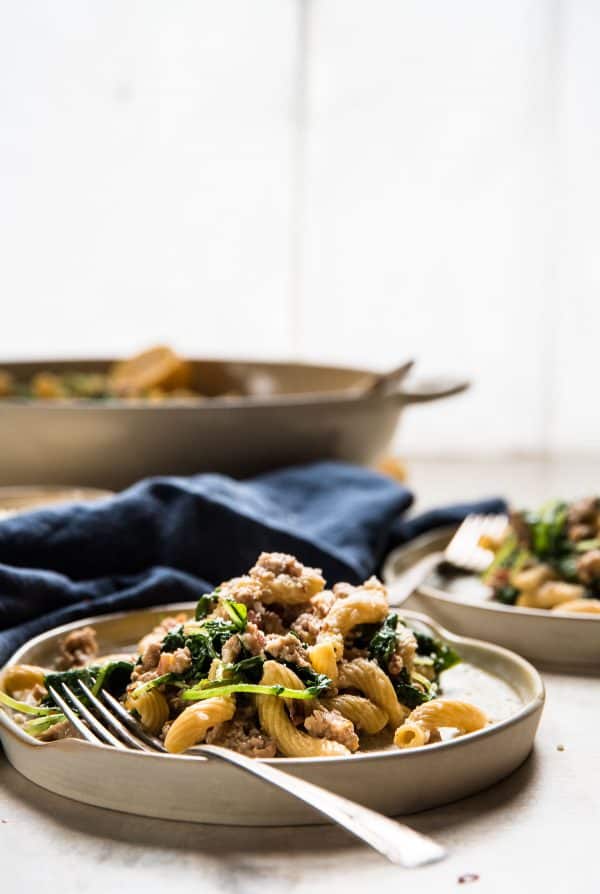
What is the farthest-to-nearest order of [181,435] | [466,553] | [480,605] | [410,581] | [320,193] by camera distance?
[320,193] → [181,435] → [466,553] → [410,581] → [480,605]

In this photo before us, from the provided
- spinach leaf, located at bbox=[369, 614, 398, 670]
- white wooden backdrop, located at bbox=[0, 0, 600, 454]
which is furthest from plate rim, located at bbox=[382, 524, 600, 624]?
white wooden backdrop, located at bbox=[0, 0, 600, 454]

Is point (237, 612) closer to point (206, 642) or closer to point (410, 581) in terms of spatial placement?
point (206, 642)

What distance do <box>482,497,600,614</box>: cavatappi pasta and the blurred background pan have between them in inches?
14.3

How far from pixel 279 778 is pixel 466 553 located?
0.85 meters

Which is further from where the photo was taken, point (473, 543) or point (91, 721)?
point (473, 543)

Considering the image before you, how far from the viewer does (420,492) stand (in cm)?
242

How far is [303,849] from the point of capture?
822 mm

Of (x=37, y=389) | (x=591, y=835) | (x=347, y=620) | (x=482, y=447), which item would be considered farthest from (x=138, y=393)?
(x=482, y=447)

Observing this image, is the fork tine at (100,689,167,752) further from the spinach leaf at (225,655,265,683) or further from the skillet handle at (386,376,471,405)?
the skillet handle at (386,376,471,405)

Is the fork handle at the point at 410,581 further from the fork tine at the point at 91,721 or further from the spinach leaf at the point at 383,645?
the fork tine at the point at 91,721

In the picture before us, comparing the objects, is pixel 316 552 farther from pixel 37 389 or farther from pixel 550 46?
pixel 550 46

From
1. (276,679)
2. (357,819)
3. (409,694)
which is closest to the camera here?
(357,819)

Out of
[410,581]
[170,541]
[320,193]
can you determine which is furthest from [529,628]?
[320,193]

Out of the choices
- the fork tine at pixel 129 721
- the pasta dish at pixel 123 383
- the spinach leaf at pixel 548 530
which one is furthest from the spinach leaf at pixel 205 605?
the pasta dish at pixel 123 383
